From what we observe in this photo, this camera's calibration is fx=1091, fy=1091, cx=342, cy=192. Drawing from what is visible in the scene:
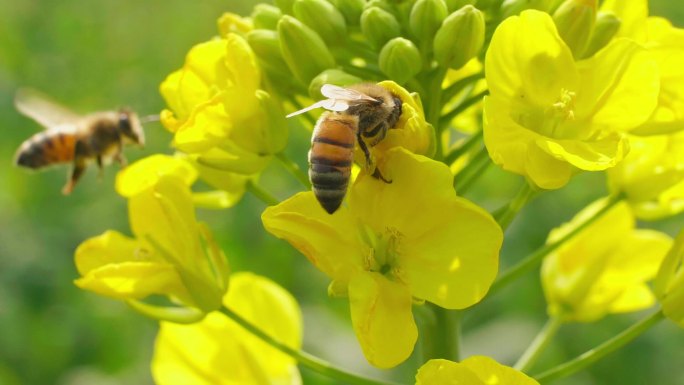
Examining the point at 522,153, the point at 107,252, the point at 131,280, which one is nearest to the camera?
the point at 522,153

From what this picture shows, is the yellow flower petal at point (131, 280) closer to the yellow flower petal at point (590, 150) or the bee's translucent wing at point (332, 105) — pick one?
the bee's translucent wing at point (332, 105)

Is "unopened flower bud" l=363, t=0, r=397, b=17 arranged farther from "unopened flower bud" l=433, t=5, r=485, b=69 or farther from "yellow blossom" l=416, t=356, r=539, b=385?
"yellow blossom" l=416, t=356, r=539, b=385

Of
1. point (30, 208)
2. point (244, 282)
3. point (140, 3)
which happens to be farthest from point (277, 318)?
point (140, 3)

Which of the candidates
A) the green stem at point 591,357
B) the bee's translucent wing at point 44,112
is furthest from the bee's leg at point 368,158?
the bee's translucent wing at point 44,112

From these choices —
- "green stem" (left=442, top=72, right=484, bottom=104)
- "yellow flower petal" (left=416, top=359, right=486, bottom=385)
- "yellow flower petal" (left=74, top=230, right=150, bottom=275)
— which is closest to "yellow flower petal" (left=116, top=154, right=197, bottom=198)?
"yellow flower petal" (left=74, top=230, right=150, bottom=275)

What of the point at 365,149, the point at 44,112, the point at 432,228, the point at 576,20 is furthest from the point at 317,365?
the point at 44,112

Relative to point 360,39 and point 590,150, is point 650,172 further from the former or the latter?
point 360,39

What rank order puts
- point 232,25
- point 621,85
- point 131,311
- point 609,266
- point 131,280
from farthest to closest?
point 131,311, point 609,266, point 232,25, point 131,280, point 621,85
